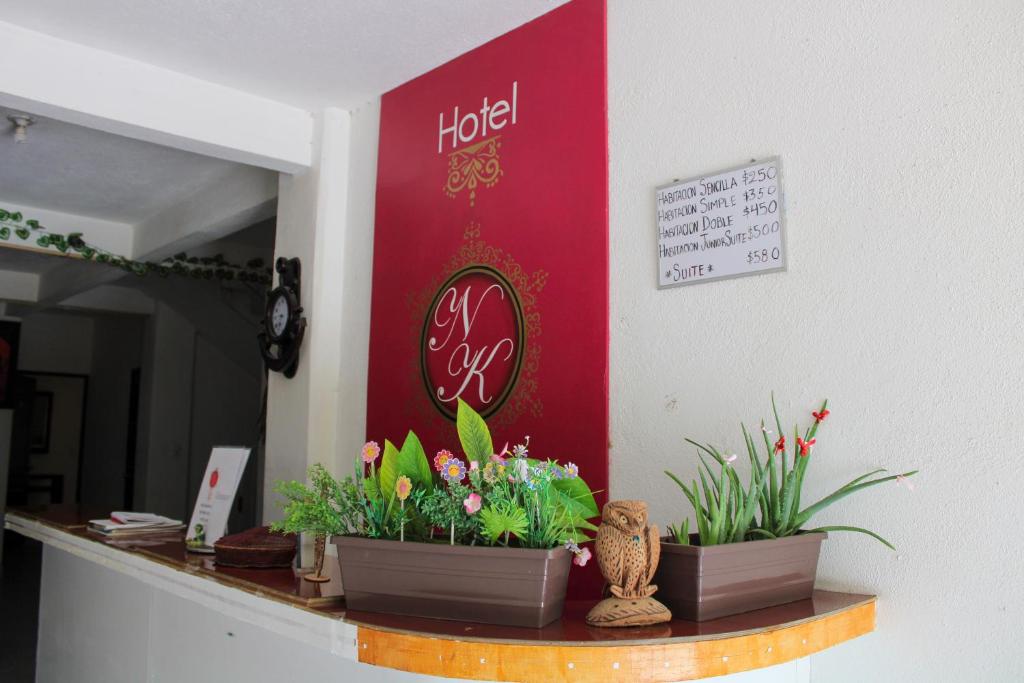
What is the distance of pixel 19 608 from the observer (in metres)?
6.20

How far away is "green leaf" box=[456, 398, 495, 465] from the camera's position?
169cm

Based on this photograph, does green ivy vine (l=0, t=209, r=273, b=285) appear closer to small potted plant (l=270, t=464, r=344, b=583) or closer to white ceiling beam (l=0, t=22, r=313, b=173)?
white ceiling beam (l=0, t=22, r=313, b=173)

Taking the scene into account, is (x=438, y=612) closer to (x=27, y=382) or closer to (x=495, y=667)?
(x=495, y=667)

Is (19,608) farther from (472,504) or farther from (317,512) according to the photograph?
(472,504)

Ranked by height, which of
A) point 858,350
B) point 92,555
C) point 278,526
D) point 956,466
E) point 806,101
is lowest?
point 92,555

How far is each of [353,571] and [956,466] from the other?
1251 mm

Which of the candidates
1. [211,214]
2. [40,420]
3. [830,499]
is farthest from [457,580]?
[40,420]

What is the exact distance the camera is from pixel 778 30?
7.07 feet

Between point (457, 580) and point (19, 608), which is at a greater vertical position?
point (457, 580)

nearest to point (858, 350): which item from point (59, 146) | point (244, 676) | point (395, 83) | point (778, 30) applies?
point (778, 30)

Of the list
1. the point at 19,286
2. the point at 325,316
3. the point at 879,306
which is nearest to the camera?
the point at 879,306

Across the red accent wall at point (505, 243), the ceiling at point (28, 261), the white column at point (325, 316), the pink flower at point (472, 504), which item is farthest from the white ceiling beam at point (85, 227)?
the pink flower at point (472, 504)

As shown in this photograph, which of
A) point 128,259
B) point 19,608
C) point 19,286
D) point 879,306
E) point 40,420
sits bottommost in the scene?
point 19,608

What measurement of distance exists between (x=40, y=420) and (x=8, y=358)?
1767mm
